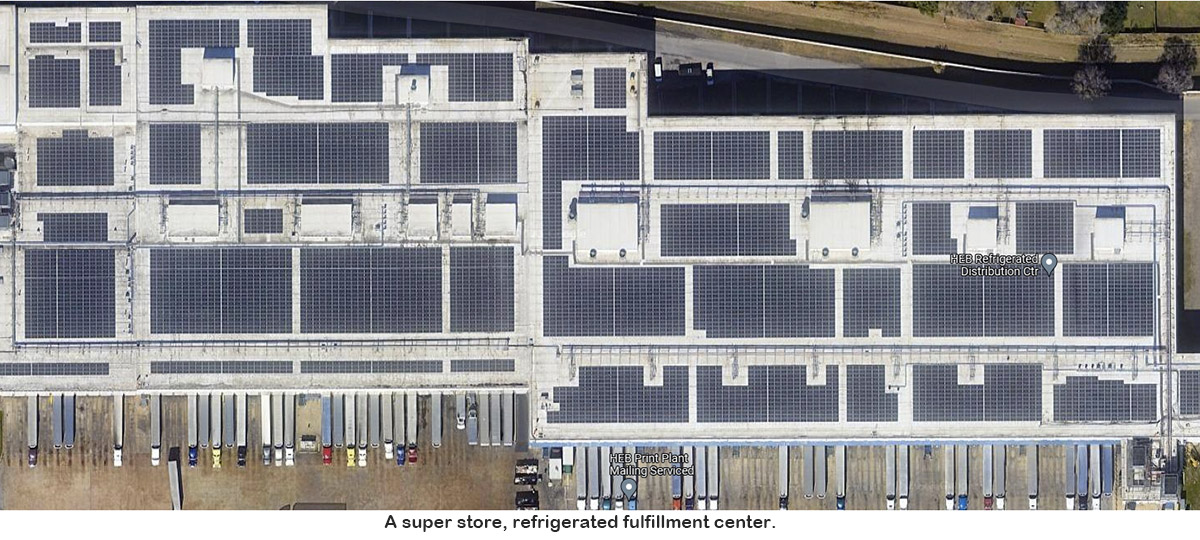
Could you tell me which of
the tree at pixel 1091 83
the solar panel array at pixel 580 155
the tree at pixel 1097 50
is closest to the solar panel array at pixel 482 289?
the solar panel array at pixel 580 155

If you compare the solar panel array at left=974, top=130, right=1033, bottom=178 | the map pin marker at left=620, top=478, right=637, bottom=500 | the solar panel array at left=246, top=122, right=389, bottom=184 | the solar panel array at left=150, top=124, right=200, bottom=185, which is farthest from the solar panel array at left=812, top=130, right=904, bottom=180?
the solar panel array at left=150, top=124, right=200, bottom=185

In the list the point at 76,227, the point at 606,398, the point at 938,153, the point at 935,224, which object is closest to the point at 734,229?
the point at 935,224

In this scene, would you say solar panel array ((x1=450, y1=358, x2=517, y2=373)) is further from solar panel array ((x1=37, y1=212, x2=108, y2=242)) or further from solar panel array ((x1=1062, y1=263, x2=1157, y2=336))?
solar panel array ((x1=1062, y1=263, x2=1157, y2=336))

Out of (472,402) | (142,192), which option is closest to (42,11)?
(142,192)

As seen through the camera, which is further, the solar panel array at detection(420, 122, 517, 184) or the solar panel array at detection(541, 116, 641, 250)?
the solar panel array at detection(420, 122, 517, 184)

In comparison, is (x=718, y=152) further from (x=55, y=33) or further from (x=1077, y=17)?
(x=55, y=33)
